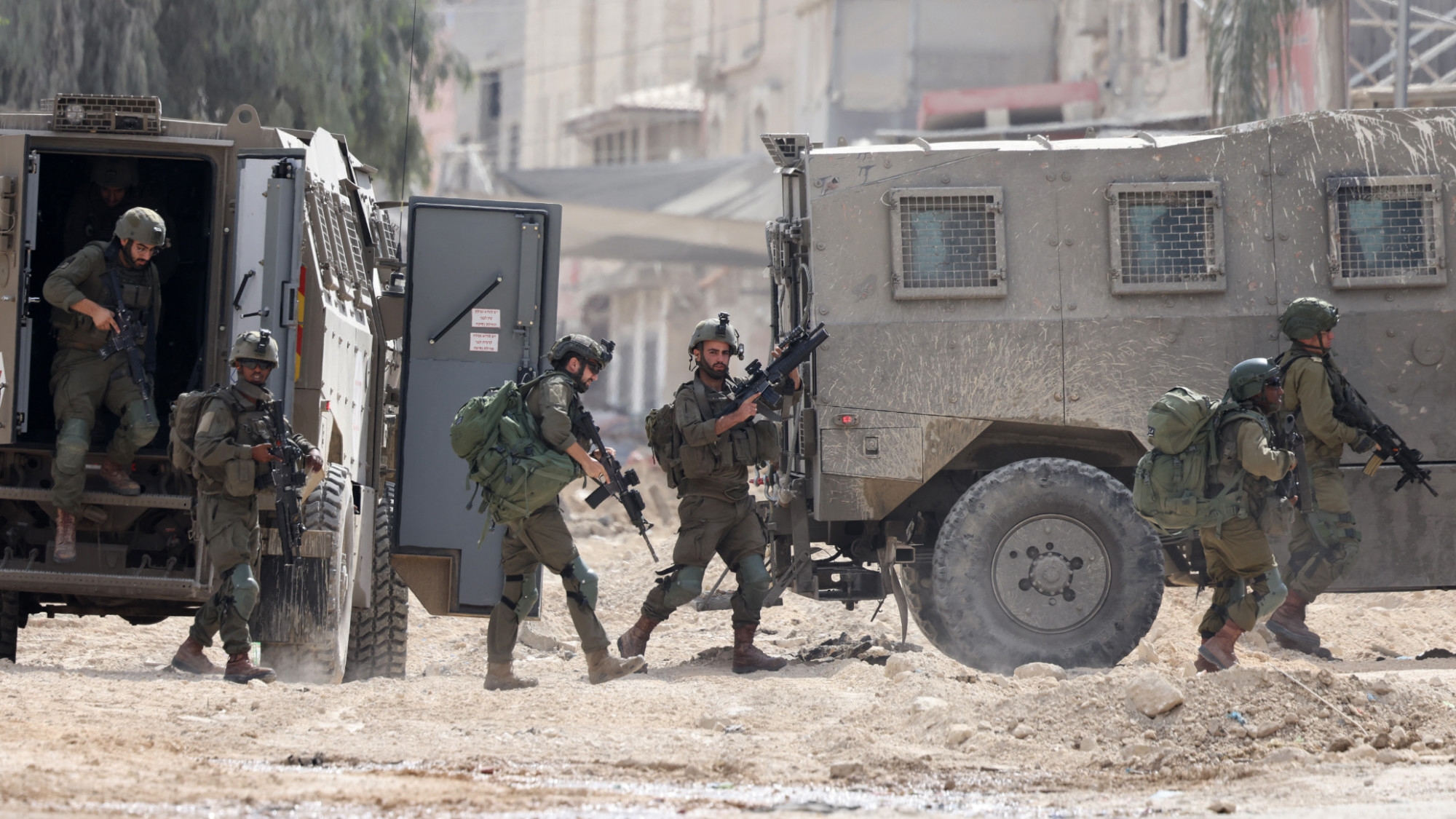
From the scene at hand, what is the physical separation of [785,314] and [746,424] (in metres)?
1.44

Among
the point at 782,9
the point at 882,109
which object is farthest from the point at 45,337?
the point at 782,9

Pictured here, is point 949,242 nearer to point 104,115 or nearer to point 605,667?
point 605,667

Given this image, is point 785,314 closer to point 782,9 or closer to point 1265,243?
point 1265,243

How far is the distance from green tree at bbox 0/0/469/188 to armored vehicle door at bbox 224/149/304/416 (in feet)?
22.1

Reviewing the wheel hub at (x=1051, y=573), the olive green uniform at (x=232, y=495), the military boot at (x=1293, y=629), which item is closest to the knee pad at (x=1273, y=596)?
the wheel hub at (x=1051, y=573)

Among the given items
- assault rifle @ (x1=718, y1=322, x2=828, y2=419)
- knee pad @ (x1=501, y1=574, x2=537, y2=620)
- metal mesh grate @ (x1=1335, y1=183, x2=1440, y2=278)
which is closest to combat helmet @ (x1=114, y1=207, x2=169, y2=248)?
knee pad @ (x1=501, y1=574, x2=537, y2=620)

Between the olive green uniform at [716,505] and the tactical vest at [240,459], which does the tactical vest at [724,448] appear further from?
the tactical vest at [240,459]

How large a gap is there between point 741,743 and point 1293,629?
3623 mm

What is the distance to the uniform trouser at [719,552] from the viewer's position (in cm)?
850

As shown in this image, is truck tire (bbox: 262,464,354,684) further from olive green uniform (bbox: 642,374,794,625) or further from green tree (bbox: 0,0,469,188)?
green tree (bbox: 0,0,469,188)

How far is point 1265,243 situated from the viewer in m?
A: 8.81

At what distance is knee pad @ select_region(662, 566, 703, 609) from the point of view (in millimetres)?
8492

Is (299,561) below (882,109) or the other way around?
below

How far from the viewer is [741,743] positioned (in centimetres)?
675
